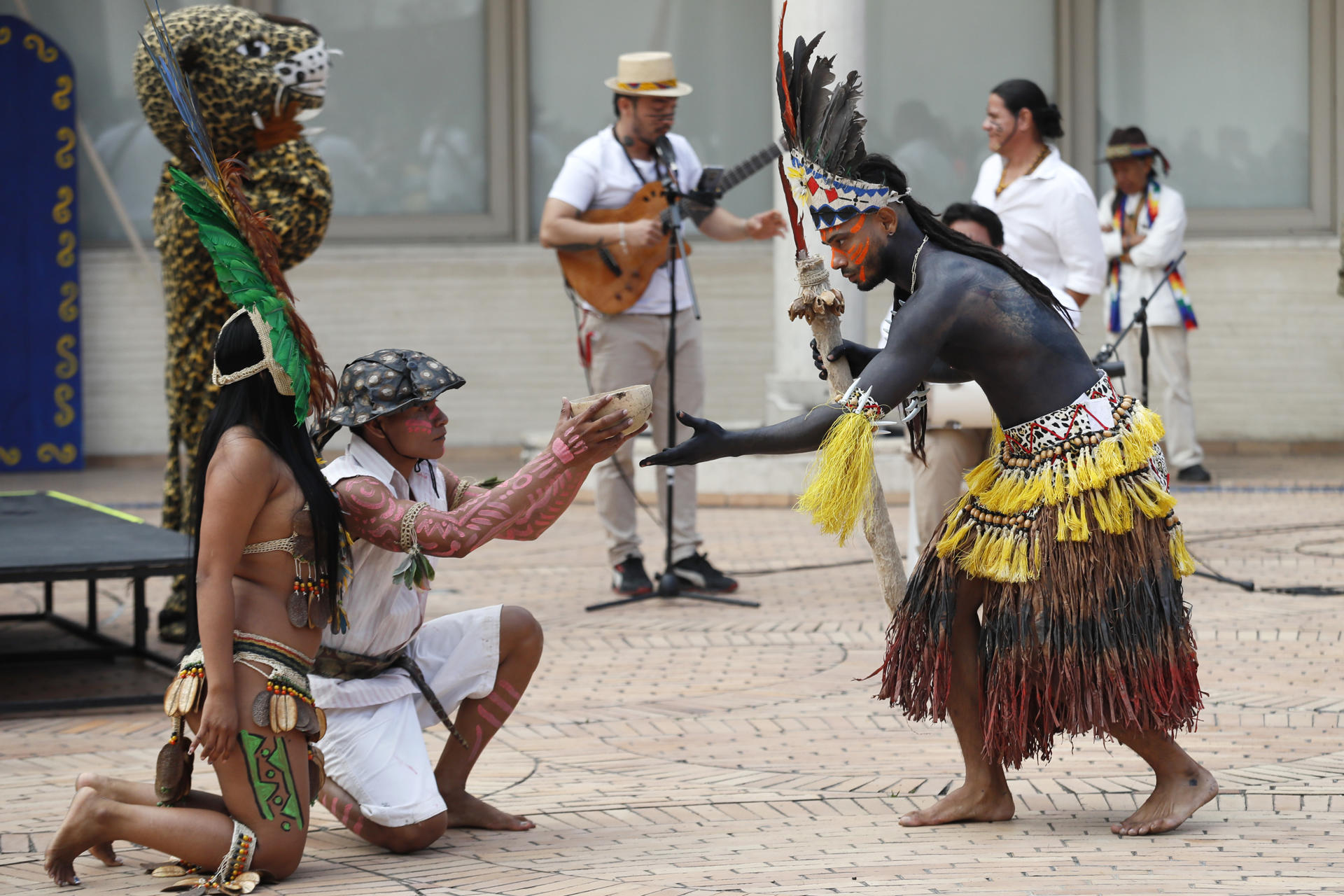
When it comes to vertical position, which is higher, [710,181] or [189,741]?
[710,181]

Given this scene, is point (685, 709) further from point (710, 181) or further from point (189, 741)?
point (710, 181)

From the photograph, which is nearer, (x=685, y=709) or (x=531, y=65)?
(x=685, y=709)

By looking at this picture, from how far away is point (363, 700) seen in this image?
399 centimetres

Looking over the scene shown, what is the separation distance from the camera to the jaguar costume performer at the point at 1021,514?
12.4 feet

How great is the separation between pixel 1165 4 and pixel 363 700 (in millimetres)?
10746

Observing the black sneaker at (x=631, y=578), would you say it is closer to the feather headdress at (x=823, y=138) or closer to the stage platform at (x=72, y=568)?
the stage platform at (x=72, y=568)

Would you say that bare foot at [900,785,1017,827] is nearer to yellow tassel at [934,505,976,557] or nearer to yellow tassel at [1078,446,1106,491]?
yellow tassel at [934,505,976,557]

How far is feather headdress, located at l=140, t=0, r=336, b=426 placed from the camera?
3.70 metres

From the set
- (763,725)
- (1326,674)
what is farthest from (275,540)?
(1326,674)

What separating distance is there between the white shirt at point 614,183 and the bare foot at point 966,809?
348cm

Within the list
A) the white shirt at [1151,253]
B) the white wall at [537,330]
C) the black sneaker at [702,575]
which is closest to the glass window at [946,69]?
the white wall at [537,330]

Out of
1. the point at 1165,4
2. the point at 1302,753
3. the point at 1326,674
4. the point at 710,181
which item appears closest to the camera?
the point at 1302,753

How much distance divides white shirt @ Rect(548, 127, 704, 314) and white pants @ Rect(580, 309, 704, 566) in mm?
64

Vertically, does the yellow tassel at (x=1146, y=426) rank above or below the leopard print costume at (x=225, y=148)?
below
